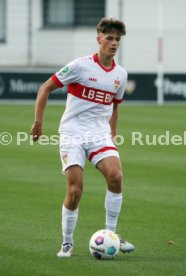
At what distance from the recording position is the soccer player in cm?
912

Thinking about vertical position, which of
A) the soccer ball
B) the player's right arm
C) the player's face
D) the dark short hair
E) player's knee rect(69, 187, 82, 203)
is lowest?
the soccer ball

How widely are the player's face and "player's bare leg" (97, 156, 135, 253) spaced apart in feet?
3.26

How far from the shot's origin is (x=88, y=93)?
9.36m

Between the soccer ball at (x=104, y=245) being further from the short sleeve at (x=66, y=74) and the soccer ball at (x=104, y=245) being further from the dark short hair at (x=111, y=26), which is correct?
the dark short hair at (x=111, y=26)

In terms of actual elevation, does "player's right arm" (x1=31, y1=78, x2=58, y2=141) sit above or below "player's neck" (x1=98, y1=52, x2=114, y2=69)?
below

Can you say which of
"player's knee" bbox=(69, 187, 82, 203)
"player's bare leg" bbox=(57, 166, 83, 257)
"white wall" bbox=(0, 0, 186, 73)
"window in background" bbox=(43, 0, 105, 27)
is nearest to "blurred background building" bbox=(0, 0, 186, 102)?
"white wall" bbox=(0, 0, 186, 73)

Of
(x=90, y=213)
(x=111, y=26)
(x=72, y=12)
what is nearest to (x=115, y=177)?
(x=111, y=26)

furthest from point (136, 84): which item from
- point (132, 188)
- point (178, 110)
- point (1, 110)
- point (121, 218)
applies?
point (121, 218)

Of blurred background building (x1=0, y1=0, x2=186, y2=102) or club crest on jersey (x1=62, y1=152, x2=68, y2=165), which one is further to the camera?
blurred background building (x1=0, y1=0, x2=186, y2=102)

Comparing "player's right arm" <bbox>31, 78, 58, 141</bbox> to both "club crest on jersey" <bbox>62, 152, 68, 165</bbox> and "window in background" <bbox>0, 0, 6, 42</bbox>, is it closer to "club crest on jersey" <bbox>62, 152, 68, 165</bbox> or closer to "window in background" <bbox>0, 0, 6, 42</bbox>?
"club crest on jersey" <bbox>62, 152, 68, 165</bbox>

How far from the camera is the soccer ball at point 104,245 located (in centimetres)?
902

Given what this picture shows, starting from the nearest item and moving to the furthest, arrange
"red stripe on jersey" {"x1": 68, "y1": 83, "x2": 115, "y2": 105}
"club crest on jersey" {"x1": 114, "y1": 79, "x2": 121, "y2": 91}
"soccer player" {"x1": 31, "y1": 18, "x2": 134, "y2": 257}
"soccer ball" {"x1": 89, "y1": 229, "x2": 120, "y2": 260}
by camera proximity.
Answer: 1. "soccer ball" {"x1": 89, "y1": 229, "x2": 120, "y2": 260}
2. "soccer player" {"x1": 31, "y1": 18, "x2": 134, "y2": 257}
3. "red stripe on jersey" {"x1": 68, "y1": 83, "x2": 115, "y2": 105}
4. "club crest on jersey" {"x1": 114, "y1": 79, "x2": 121, "y2": 91}

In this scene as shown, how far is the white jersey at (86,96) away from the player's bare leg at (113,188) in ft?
1.15

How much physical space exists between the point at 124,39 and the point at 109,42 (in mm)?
31294
